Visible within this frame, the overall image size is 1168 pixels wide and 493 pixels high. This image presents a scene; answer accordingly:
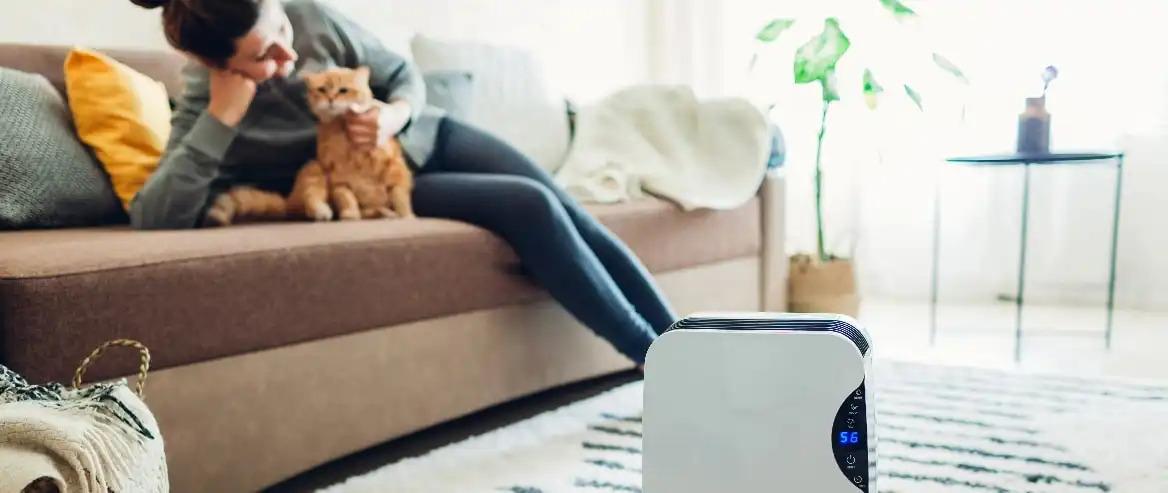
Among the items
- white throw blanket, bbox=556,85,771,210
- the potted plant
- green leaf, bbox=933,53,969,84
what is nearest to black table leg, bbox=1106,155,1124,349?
green leaf, bbox=933,53,969,84

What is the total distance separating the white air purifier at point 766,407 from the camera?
75 cm

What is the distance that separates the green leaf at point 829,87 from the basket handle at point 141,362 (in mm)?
1833

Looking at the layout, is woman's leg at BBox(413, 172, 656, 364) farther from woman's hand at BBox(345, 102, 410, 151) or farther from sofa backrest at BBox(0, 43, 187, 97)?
sofa backrest at BBox(0, 43, 187, 97)

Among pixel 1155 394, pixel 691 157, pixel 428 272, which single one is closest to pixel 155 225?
pixel 428 272

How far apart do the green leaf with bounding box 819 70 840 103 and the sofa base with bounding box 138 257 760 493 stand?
104 cm

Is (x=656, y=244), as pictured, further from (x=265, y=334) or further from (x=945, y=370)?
(x=265, y=334)

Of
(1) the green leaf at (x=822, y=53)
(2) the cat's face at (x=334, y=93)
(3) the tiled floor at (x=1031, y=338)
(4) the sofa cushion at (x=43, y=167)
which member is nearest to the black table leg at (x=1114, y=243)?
(3) the tiled floor at (x=1031, y=338)

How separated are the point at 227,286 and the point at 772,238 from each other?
145 cm

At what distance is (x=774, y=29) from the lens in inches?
103

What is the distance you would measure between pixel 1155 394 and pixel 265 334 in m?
1.52

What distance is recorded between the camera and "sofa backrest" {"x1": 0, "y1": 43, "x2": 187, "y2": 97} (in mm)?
1482

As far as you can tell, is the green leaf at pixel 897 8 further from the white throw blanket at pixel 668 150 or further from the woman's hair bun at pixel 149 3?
the woman's hair bun at pixel 149 3

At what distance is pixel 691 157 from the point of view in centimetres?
214

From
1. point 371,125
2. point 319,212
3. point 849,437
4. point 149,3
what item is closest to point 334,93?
point 371,125
